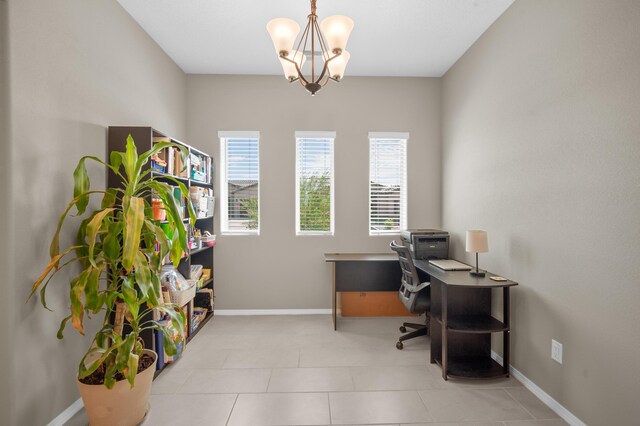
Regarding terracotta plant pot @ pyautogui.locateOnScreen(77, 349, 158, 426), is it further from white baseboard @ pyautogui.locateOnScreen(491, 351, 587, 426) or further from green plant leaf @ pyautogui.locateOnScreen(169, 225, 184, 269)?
white baseboard @ pyautogui.locateOnScreen(491, 351, 587, 426)

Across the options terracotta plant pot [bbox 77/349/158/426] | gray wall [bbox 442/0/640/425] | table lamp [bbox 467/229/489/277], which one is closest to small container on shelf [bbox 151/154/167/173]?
terracotta plant pot [bbox 77/349/158/426]

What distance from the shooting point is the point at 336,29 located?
5.90 feet

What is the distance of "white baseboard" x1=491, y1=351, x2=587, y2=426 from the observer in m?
1.98

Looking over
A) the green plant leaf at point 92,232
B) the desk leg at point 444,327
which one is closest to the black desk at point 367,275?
the desk leg at point 444,327

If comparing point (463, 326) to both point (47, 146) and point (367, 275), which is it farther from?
point (47, 146)

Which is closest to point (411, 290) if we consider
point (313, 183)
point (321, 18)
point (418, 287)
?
point (418, 287)

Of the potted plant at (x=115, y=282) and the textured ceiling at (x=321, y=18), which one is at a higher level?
the textured ceiling at (x=321, y=18)

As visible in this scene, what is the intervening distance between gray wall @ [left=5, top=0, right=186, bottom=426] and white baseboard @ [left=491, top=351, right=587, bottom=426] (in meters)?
3.18

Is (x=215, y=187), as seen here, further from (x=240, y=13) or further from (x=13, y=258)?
(x=13, y=258)

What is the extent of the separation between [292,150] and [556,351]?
3155 millimetres

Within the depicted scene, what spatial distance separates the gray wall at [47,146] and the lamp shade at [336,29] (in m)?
1.63

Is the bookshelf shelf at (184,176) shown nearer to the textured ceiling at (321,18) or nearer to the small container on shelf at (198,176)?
the small container on shelf at (198,176)

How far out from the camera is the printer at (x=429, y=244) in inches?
136

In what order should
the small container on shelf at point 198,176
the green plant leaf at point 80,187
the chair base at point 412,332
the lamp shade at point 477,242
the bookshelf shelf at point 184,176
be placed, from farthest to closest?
the small container on shelf at point 198,176 → the chair base at point 412,332 → the lamp shade at point 477,242 → the bookshelf shelf at point 184,176 → the green plant leaf at point 80,187
